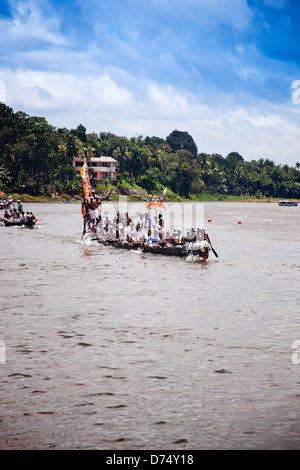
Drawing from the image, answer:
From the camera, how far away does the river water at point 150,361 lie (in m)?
7.40

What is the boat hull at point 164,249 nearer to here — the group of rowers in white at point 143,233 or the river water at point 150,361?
the group of rowers in white at point 143,233

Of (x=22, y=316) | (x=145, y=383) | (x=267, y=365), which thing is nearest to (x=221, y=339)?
(x=267, y=365)

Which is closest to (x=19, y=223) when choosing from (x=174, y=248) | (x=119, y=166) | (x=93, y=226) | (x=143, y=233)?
(x=93, y=226)

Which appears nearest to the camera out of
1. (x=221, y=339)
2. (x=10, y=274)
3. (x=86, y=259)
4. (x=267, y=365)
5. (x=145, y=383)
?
(x=145, y=383)

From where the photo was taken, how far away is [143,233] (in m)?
30.6

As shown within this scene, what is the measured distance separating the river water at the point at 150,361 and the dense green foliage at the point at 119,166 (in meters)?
53.4

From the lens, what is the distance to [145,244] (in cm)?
2959

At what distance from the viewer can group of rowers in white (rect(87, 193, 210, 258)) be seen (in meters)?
26.4

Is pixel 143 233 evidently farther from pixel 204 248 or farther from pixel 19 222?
pixel 19 222

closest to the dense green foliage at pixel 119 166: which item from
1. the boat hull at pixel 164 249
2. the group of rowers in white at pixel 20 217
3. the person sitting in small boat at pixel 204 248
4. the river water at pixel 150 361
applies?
the group of rowers in white at pixel 20 217

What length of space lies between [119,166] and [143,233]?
107 metres

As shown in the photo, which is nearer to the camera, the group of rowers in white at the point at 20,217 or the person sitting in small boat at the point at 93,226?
the person sitting in small boat at the point at 93,226

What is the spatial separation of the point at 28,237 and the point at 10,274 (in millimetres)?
18230

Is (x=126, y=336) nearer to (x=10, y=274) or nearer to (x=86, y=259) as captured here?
(x=10, y=274)
